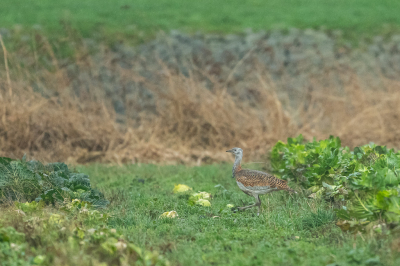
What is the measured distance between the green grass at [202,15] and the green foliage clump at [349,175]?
46.6ft

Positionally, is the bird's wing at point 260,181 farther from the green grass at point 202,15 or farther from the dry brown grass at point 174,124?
the green grass at point 202,15

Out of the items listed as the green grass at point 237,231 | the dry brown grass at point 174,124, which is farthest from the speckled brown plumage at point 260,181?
the dry brown grass at point 174,124

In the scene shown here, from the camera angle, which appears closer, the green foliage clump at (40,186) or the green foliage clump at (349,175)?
the green foliage clump at (349,175)

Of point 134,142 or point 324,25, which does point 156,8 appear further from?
point 134,142

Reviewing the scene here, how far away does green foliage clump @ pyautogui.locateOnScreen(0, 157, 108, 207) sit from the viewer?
18.6ft

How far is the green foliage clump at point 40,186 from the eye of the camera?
18.6ft

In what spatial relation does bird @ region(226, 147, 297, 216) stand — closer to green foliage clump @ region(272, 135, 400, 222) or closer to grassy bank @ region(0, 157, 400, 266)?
grassy bank @ region(0, 157, 400, 266)

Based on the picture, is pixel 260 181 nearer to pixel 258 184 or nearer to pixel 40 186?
pixel 258 184

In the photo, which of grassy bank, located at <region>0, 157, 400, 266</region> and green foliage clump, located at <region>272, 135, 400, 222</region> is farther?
green foliage clump, located at <region>272, 135, 400, 222</region>

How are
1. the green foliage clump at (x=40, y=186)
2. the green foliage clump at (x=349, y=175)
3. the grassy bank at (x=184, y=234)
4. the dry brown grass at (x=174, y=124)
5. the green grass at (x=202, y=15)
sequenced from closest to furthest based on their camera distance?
the grassy bank at (x=184, y=234), the green foliage clump at (x=349, y=175), the green foliage clump at (x=40, y=186), the dry brown grass at (x=174, y=124), the green grass at (x=202, y=15)

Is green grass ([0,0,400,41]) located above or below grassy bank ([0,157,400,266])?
above

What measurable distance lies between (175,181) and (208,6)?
1910cm

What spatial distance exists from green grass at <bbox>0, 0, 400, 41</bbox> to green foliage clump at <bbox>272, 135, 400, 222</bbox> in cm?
1420

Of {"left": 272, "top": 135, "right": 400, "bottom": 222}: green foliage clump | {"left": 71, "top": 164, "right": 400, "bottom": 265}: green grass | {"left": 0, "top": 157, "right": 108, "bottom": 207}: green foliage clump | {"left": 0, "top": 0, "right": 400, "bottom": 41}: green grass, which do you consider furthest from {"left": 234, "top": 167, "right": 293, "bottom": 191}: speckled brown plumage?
{"left": 0, "top": 0, "right": 400, "bottom": 41}: green grass
